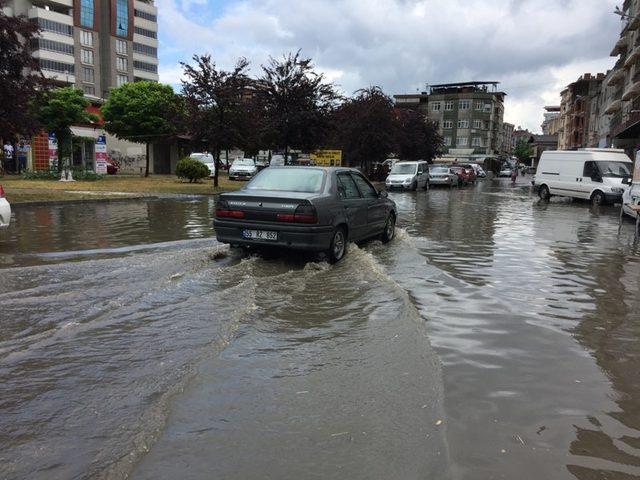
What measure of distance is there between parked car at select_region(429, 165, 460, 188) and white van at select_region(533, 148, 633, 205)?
1100cm

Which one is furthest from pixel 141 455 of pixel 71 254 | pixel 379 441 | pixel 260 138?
pixel 260 138

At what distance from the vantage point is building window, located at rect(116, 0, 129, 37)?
281 feet

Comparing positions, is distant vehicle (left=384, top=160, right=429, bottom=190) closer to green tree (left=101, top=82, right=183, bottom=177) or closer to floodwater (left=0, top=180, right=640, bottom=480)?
green tree (left=101, top=82, right=183, bottom=177)

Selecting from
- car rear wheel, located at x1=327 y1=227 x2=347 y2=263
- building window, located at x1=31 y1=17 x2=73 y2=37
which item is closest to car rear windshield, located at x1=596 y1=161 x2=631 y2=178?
car rear wheel, located at x1=327 y1=227 x2=347 y2=263

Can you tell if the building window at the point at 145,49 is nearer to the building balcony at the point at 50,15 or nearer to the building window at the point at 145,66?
the building window at the point at 145,66

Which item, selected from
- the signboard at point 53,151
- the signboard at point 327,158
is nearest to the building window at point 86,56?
the signboard at point 53,151

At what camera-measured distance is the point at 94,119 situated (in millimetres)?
36469

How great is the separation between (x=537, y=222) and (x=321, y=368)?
42.4 feet

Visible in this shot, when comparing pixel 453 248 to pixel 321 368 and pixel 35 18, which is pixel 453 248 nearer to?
pixel 321 368

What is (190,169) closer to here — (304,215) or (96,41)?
(304,215)

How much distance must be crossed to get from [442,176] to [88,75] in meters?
67.3

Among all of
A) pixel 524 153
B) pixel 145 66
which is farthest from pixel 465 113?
pixel 145 66

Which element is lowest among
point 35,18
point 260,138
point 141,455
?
point 141,455

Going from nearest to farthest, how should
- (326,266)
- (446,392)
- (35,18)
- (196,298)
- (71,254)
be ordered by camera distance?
(446,392)
(196,298)
(326,266)
(71,254)
(35,18)
